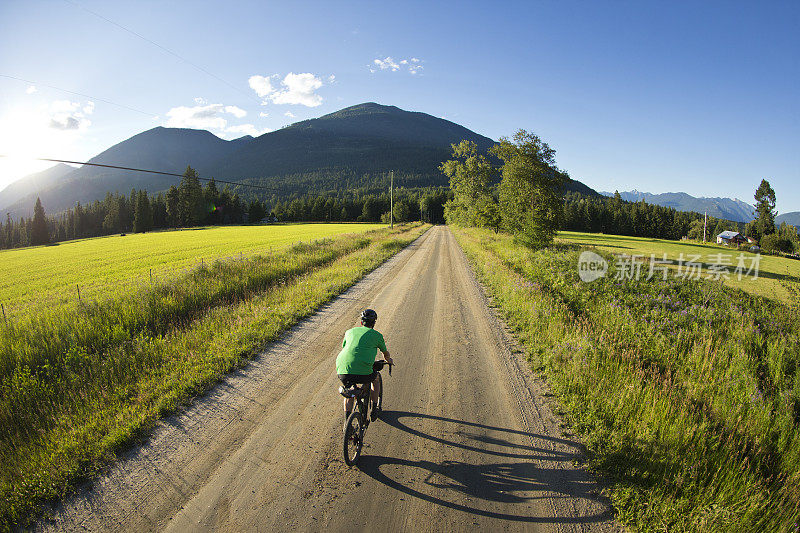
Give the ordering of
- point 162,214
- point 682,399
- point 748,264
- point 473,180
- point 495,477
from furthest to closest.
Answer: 1. point 162,214
2. point 473,180
3. point 748,264
4. point 682,399
5. point 495,477

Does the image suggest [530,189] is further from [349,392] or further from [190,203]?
[190,203]

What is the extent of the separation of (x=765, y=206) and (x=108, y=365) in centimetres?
10663

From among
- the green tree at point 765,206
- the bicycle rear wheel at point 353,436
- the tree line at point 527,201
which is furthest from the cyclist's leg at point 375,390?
the green tree at point 765,206

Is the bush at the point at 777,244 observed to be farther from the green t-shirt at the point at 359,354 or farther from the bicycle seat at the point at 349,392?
the bicycle seat at the point at 349,392

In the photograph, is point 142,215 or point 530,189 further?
point 142,215

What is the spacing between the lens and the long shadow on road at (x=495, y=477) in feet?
11.0

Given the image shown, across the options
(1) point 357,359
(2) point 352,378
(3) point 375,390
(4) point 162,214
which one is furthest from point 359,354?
(4) point 162,214

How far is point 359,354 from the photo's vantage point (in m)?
4.11

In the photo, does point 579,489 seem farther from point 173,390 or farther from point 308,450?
point 173,390

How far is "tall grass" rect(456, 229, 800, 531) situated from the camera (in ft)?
10.6

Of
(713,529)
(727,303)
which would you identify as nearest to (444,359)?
(713,529)

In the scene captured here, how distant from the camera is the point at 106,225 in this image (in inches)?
3091

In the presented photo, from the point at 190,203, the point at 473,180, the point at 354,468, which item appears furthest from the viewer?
the point at 190,203

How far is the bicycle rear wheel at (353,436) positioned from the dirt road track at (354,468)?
16 cm
